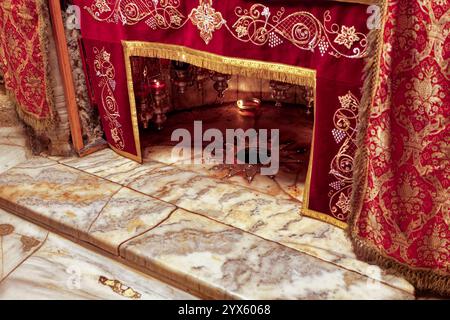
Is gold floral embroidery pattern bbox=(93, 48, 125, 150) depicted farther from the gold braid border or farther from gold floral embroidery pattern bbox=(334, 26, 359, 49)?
gold floral embroidery pattern bbox=(334, 26, 359, 49)

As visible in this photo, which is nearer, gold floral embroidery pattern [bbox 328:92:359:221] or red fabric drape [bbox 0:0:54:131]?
gold floral embroidery pattern [bbox 328:92:359:221]

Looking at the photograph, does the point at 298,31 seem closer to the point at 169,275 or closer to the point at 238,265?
the point at 238,265

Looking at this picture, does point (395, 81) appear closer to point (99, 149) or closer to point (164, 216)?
point (164, 216)

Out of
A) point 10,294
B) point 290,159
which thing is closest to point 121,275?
point 10,294

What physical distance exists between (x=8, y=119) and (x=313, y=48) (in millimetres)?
2340

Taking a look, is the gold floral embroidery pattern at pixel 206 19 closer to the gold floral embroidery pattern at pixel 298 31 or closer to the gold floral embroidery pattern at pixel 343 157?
the gold floral embroidery pattern at pixel 298 31

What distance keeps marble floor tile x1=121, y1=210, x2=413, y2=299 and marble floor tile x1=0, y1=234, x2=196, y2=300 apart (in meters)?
0.07

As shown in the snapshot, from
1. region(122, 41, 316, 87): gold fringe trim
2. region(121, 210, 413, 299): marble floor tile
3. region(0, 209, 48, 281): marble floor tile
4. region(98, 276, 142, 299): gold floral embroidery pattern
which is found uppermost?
region(122, 41, 316, 87): gold fringe trim

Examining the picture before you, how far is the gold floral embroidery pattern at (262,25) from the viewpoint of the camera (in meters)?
1.83

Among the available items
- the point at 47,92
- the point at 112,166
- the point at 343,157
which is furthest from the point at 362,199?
the point at 47,92

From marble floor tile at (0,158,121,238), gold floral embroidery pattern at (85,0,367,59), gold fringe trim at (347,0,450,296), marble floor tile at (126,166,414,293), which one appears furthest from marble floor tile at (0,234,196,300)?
gold floral embroidery pattern at (85,0,367,59)

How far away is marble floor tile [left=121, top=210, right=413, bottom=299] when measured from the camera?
1.90 metres

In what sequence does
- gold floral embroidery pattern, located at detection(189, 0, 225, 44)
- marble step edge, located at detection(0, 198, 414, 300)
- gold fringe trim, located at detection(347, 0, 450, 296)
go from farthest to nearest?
gold floral embroidery pattern, located at detection(189, 0, 225, 44) → marble step edge, located at detection(0, 198, 414, 300) → gold fringe trim, located at detection(347, 0, 450, 296)

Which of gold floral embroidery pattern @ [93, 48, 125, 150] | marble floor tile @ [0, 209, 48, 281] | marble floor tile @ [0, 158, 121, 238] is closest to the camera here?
marble floor tile @ [0, 209, 48, 281]
